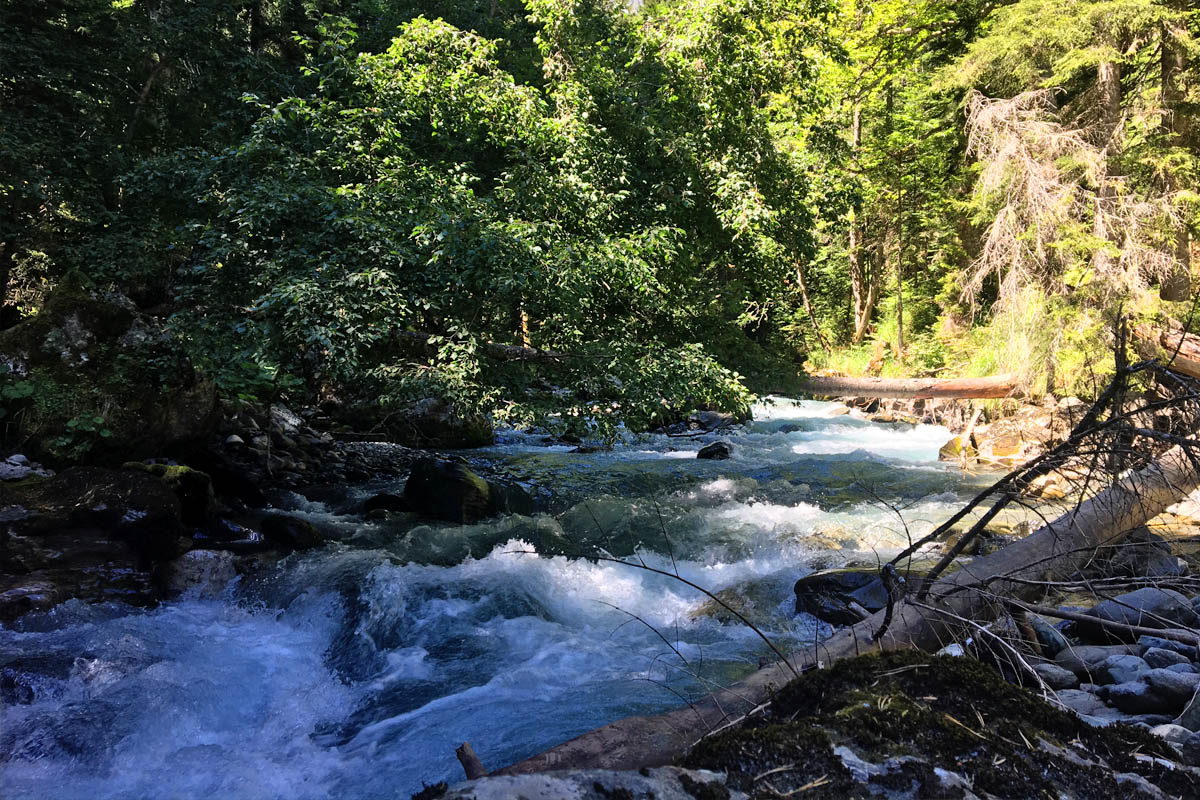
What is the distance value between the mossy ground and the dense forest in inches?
223

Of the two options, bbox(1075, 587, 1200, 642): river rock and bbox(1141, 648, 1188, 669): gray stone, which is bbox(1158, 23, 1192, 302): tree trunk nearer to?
bbox(1075, 587, 1200, 642): river rock

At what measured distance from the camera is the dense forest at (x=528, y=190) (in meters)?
7.70

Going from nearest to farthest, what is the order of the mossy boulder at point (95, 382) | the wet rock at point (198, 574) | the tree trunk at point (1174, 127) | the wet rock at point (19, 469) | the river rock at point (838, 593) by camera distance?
the river rock at point (838, 593) < the wet rock at point (198, 574) < the wet rock at point (19, 469) < the mossy boulder at point (95, 382) < the tree trunk at point (1174, 127)

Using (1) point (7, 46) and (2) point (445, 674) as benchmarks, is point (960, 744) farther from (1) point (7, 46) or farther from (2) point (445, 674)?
(1) point (7, 46)

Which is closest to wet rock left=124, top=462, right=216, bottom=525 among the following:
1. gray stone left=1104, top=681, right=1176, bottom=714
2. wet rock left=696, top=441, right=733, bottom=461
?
gray stone left=1104, top=681, right=1176, bottom=714

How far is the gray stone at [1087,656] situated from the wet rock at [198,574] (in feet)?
21.3

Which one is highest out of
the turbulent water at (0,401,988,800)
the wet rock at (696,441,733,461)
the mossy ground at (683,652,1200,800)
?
the mossy ground at (683,652,1200,800)

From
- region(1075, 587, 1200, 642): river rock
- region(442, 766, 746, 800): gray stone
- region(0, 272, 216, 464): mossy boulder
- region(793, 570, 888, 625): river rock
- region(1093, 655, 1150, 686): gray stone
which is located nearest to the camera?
region(442, 766, 746, 800): gray stone

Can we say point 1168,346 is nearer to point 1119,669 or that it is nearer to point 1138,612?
point 1138,612

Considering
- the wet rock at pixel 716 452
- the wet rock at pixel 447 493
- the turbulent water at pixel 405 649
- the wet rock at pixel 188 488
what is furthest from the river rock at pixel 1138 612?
the wet rock at pixel 716 452

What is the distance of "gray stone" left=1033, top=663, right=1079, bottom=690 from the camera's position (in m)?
3.44

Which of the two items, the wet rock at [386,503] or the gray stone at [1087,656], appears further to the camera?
the wet rock at [386,503]

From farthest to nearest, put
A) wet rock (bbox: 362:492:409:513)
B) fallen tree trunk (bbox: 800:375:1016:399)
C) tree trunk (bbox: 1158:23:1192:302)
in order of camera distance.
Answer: tree trunk (bbox: 1158:23:1192:302) → fallen tree trunk (bbox: 800:375:1016:399) → wet rock (bbox: 362:492:409:513)

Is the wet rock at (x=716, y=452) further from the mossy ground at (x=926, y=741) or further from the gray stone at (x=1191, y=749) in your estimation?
the mossy ground at (x=926, y=741)
